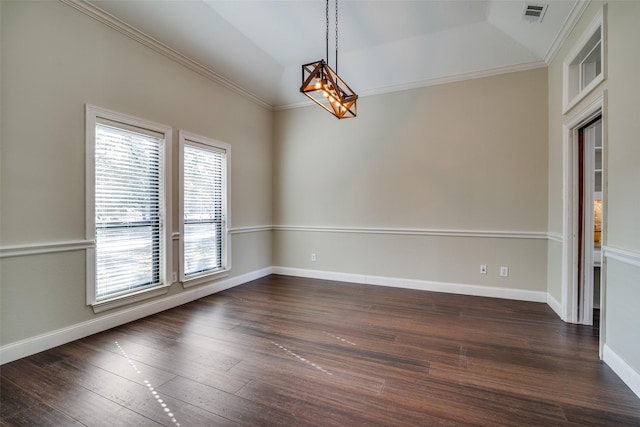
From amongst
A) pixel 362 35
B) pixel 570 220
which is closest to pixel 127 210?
pixel 362 35

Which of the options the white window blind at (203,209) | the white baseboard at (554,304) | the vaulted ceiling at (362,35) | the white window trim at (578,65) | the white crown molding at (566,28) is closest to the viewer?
the white window trim at (578,65)

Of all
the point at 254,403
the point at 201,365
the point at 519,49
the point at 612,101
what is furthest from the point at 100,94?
the point at 519,49

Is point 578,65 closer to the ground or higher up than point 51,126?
higher up

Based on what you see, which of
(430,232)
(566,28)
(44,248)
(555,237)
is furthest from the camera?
(430,232)

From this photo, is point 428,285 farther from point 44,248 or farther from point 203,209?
point 44,248

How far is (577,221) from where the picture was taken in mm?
3002

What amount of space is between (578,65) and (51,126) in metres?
5.07

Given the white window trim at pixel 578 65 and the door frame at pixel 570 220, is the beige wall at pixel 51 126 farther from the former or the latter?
the door frame at pixel 570 220

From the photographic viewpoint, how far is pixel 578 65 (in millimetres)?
2947

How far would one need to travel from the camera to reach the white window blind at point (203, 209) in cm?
380

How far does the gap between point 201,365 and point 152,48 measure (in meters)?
3.40

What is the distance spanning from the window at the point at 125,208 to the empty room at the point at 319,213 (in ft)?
0.08

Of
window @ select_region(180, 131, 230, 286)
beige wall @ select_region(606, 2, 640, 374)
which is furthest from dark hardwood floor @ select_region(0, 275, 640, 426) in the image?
window @ select_region(180, 131, 230, 286)

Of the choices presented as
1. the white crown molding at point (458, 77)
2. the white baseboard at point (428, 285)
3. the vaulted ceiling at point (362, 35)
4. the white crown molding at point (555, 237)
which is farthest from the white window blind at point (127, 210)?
the white crown molding at point (555, 237)
